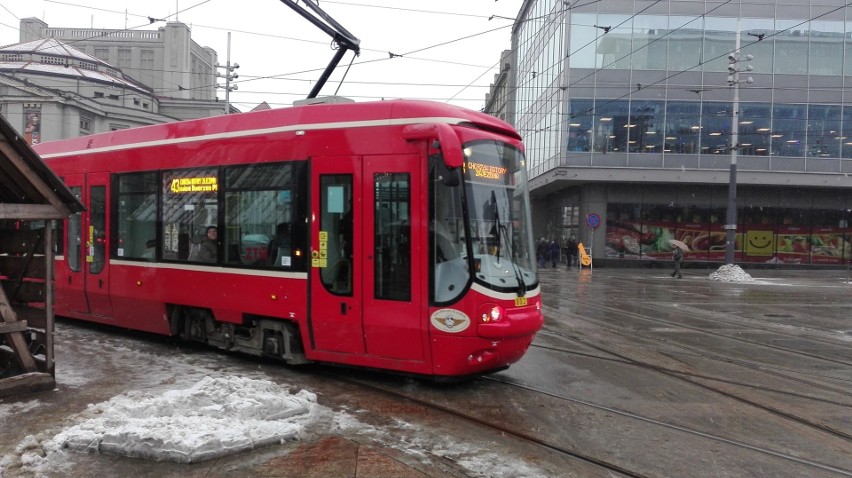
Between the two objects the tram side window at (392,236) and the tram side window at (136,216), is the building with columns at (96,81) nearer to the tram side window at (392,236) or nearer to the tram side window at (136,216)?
the tram side window at (136,216)

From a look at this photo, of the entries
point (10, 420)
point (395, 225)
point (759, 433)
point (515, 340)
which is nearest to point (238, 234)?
point (395, 225)

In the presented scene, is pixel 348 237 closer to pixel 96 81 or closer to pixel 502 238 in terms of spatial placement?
pixel 502 238

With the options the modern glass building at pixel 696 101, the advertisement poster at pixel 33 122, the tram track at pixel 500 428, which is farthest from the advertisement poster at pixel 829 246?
the advertisement poster at pixel 33 122

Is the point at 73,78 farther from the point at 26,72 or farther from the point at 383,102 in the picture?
the point at 383,102

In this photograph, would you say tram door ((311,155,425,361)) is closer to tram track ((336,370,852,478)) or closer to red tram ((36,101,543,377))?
red tram ((36,101,543,377))

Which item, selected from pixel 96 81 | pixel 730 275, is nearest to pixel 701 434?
pixel 730 275

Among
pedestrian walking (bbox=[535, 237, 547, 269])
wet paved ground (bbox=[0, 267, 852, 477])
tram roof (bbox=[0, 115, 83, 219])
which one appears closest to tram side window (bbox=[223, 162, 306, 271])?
wet paved ground (bbox=[0, 267, 852, 477])

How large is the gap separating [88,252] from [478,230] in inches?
270

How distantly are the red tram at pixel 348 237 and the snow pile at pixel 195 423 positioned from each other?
1.29 metres

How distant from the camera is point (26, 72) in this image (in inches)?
2083

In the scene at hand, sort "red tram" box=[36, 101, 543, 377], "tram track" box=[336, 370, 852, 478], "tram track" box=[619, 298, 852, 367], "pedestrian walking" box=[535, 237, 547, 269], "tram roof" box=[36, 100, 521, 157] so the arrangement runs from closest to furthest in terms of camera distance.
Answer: "tram track" box=[336, 370, 852, 478] → "red tram" box=[36, 101, 543, 377] → "tram roof" box=[36, 100, 521, 157] → "tram track" box=[619, 298, 852, 367] → "pedestrian walking" box=[535, 237, 547, 269]

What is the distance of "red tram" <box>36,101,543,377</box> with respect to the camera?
611cm

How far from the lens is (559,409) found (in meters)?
5.98

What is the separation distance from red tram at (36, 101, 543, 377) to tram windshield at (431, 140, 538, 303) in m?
0.01
